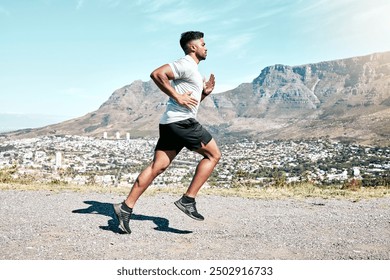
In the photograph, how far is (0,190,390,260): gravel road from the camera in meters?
4.19

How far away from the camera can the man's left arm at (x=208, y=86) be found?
221 inches

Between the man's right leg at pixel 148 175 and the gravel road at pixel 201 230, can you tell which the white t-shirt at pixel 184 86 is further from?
the gravel road at pixel 201 230

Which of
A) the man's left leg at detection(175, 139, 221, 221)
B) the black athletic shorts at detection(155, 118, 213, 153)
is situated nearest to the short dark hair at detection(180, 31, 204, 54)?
the black athletic shorts at detection(155, 118, 213, 153)

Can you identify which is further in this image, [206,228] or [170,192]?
[170,192]

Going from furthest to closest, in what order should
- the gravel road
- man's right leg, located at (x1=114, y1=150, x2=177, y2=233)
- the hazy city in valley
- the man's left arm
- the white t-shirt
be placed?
the hazy city in valley
the man's left arm
man's right leg, located at (x1=114, y1=150, x2=177, y2=233)
the white t-shirt
the gravel road

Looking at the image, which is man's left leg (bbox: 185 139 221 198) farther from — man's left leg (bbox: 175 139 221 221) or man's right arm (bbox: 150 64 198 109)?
man's right arm (bbox: 150 64 198 109)

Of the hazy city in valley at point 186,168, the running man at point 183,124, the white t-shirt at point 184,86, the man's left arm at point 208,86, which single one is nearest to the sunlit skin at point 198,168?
the running man at point 183,124

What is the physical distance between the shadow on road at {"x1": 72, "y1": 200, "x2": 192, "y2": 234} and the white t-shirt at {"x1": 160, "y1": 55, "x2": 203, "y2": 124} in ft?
5.26

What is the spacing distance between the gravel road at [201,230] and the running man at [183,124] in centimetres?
47

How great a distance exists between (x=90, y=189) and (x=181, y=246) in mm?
5660

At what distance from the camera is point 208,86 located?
5.71 metres
